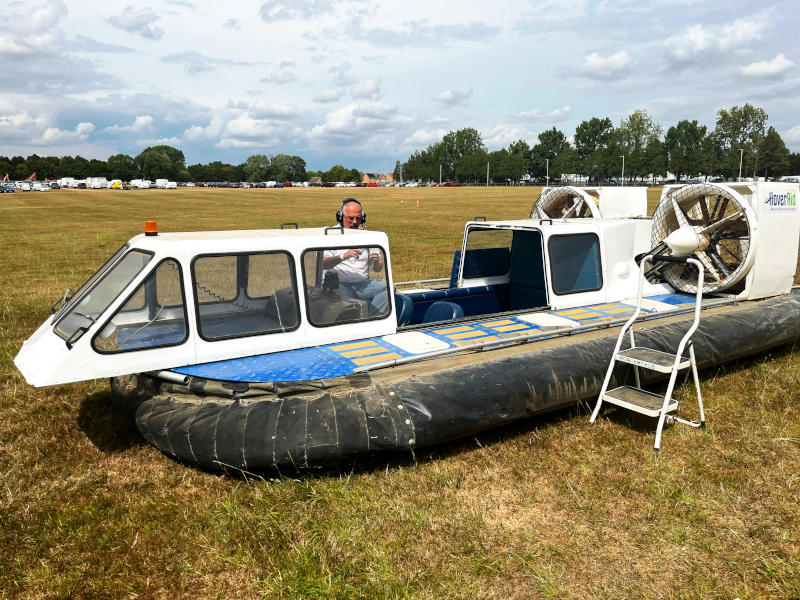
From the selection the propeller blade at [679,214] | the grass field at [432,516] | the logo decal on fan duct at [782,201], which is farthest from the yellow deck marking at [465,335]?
the logo decal on fan duct at [782,201]

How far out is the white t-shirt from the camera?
4.52m

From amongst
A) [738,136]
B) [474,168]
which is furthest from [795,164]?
[474,168]

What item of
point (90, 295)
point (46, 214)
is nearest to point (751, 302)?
point (90, 295)

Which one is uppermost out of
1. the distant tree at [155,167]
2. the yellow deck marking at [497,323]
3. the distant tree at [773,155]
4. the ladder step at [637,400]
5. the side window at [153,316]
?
the distant tree at [155,167]

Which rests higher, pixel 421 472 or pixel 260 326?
pixel 260 326

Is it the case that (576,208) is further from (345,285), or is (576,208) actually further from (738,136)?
(738,136)

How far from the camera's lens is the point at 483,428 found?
3986 millimetres

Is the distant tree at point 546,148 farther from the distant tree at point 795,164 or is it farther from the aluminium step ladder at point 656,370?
the aluminium step ladder at point 656,370

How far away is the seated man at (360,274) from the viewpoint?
4.52 metres

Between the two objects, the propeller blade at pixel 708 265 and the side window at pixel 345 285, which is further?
the propeller blade at pixel 708 265

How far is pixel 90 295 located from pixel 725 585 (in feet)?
13.9

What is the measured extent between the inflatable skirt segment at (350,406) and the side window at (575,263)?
144 centimetres

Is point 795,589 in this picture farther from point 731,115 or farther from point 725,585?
point 731,115

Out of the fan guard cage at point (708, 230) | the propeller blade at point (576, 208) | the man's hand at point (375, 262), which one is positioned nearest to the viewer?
the man's hand at point (375, 262)
